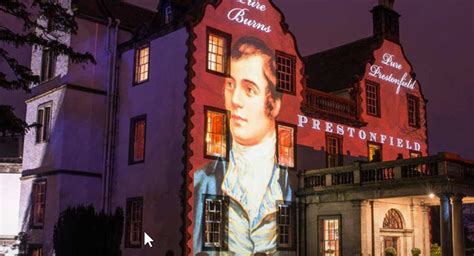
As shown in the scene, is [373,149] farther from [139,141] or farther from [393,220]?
[139,141]

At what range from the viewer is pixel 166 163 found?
1021 inches

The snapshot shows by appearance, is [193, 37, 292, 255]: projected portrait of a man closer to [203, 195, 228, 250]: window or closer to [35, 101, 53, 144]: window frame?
[203, 195, 228, 250]: window

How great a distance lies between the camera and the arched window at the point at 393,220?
2909cm

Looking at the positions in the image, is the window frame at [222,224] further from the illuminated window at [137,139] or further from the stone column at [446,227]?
the stone column at [446,227]

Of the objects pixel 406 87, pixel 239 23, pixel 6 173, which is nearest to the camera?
pixel 239 23

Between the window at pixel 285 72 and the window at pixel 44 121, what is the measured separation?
426 inches

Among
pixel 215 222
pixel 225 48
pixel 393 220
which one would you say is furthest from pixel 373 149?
pixel 215 222

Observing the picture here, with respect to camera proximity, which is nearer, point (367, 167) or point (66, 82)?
point (367, 167)

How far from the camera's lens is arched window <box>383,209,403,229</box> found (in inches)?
1145

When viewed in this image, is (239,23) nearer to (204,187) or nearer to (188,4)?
(188,4)

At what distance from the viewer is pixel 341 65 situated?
3581 cm

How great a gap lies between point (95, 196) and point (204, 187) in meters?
5.93

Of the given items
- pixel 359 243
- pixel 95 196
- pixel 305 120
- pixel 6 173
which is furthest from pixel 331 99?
pixel 6 173

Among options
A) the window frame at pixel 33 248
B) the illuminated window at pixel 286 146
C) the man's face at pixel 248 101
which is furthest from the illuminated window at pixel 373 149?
the window frame at pixel 33 248
